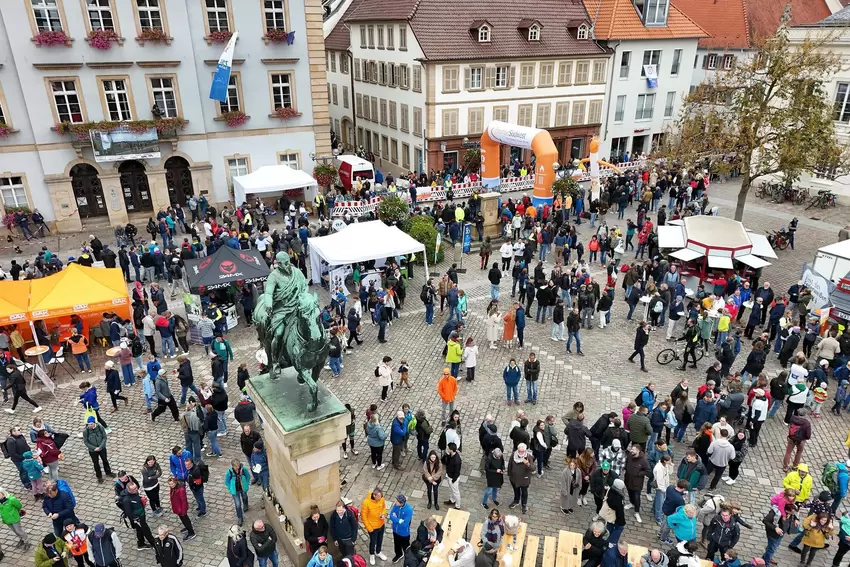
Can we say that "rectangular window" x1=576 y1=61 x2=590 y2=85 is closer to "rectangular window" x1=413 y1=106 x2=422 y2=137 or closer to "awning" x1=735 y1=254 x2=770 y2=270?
"rectangular window" x1=413 y1=106 x2=422 y2=137

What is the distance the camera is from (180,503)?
9820 mm

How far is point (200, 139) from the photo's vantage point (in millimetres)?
27234

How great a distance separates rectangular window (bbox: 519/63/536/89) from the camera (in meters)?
34.3

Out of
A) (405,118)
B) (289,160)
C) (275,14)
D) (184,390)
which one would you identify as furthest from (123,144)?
(184,390)

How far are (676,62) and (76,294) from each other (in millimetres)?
37151

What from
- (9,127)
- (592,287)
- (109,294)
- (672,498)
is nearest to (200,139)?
(9,127)

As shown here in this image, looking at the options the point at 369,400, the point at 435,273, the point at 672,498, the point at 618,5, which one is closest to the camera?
the point at 672,498

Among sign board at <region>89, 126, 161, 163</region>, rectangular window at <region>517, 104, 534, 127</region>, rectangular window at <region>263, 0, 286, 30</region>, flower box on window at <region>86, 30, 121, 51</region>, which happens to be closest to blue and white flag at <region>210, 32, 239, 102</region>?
rectangular window at <region>263, 0, 286, 30</region>

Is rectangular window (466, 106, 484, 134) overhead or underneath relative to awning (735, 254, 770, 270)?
overhead

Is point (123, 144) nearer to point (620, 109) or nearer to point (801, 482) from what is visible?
point (801, 482)

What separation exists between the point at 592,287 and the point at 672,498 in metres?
8.72

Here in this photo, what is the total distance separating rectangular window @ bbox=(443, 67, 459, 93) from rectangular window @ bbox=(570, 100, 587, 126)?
27.3 feet

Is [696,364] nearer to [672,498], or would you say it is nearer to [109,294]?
[672,498]

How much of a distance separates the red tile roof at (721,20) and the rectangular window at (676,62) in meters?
4.24
